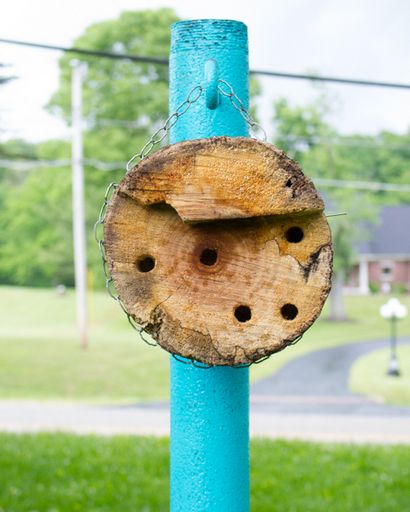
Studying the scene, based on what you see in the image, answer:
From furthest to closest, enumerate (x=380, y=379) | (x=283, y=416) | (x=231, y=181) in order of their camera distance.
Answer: (x=380, y=379)
(x=283, y=416)
(x=231, y=181)

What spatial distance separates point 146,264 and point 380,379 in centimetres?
1573

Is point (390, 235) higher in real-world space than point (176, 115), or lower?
higher

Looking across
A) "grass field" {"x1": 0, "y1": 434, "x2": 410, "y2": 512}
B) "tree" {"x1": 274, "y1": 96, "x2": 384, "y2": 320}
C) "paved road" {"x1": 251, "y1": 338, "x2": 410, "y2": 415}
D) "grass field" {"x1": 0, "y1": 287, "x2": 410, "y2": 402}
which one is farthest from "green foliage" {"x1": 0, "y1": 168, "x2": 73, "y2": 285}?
"grass field" {"x1": 0, "y1": 434, "x2": 410, "y2": 512}

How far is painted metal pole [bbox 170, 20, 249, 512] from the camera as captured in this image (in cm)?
211

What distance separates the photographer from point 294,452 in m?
7.28

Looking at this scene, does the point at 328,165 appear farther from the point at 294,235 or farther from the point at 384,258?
the point at 294,235

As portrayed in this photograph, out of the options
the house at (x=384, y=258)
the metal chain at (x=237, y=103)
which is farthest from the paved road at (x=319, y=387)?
the house at (x=384, y=258)

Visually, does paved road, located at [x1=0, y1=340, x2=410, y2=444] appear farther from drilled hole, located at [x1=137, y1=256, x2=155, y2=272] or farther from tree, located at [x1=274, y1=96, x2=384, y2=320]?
tree, located at [x1=274, y1=96, x2=384, y2=320]

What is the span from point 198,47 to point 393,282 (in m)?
40.3

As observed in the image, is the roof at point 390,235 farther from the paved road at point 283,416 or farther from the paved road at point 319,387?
the paved road at point 283,416

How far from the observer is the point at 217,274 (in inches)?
76.7

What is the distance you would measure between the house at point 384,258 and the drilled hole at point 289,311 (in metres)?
39.6

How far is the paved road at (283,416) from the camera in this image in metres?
9.70

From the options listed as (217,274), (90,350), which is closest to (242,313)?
(217,274)
